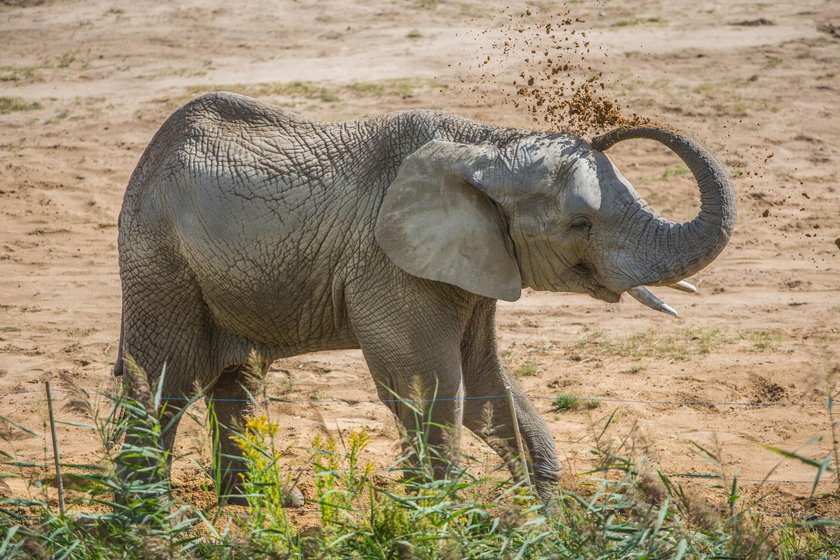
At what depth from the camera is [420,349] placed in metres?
5.02

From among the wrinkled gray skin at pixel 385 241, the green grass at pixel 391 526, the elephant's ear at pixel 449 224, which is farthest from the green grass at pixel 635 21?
the green grass at pixel 391 526

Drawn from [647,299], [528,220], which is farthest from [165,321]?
[647,299]

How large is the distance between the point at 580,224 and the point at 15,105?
10.1m

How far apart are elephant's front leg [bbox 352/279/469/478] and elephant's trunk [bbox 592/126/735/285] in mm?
866

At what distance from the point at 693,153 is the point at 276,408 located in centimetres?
345

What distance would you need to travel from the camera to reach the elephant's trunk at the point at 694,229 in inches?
185

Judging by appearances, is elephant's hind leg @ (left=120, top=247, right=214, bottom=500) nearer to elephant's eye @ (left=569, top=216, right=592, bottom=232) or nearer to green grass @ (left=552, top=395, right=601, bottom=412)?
elephant's eye @ (left=569, top=216, right=592, bottom=232)

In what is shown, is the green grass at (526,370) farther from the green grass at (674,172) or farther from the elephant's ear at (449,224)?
the green grass at (674,172)

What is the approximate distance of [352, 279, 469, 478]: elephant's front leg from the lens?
5.02 meters

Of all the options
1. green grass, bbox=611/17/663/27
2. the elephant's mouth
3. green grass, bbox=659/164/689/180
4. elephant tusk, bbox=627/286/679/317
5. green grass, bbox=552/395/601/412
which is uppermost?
green grass, bbox=611/17/663/27

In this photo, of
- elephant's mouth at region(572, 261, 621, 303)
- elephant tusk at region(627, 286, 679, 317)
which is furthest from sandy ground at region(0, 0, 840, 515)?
elephant's mouth at region(572, 261, 621, 303)

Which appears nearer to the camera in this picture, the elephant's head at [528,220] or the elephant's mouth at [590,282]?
the elephant's head at [528,220]

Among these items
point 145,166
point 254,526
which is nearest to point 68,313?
point 145,166

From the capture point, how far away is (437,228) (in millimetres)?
5012
